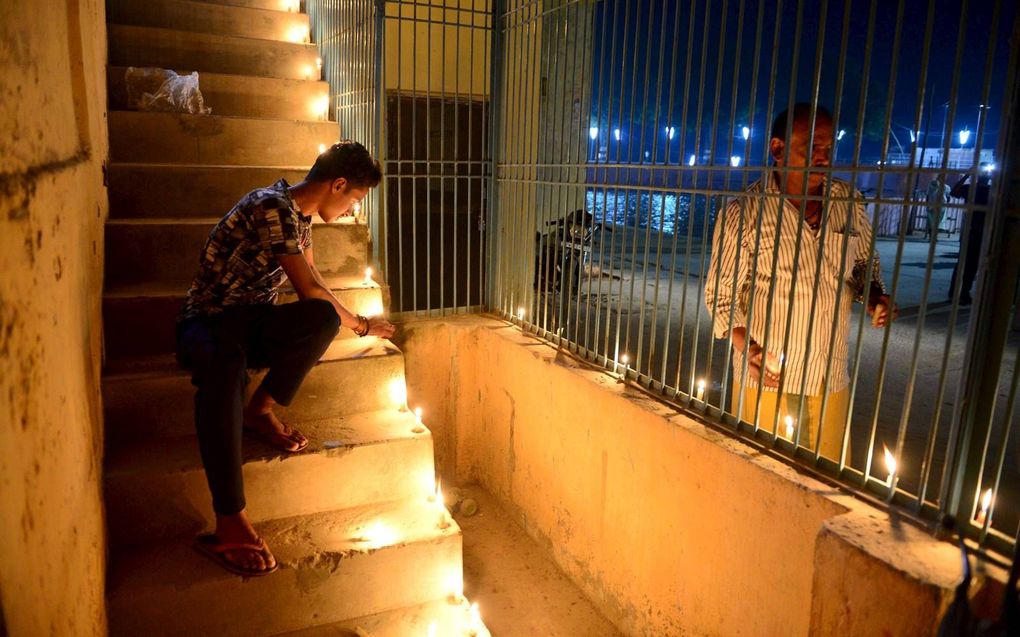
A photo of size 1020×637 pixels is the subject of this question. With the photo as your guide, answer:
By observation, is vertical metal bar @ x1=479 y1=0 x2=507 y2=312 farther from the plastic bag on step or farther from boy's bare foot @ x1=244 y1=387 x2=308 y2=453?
Result: the plastic bag on step

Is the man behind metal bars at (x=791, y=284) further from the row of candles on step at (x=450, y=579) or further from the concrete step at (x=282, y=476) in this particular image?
the concrete step at (x=282, y=476)

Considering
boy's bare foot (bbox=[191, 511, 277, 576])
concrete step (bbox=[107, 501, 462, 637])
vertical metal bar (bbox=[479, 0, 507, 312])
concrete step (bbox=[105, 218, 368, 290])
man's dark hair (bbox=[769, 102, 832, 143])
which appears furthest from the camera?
vertical metal bar (bbox=[479, 0, 507, 312])

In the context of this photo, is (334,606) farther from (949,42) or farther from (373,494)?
(949,42)

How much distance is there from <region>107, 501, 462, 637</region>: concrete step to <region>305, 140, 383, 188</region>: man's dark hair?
1.73 metres

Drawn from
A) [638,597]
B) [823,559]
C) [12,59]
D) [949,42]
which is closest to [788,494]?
[823,559]

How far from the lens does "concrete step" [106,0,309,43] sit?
6055mm

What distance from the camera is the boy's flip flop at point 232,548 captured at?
312cm

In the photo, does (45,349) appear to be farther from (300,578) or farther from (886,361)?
(886,361)

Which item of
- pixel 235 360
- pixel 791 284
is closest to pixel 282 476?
pixel 235 360

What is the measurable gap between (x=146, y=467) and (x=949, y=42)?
14.3 feet

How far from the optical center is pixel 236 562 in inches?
123

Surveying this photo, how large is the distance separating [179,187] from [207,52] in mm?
1859

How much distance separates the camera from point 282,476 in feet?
11.6

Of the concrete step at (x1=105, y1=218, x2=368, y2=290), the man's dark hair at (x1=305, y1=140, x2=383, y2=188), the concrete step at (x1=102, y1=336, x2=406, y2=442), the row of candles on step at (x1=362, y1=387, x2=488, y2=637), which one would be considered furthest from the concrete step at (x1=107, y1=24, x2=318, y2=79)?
the row of candles on step at (x1=362, y1=387, x2=488, y2=637)
